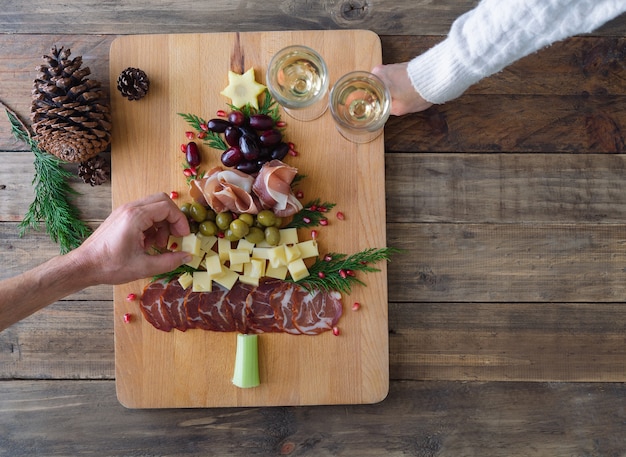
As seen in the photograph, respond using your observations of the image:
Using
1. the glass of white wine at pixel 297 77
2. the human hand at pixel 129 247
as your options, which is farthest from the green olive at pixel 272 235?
the glass of white wine at pixel 297 77

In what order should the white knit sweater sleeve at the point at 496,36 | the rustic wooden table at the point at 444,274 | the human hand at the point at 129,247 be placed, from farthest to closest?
the rustic wooden table at the point at 444,274 < the human hand at the point at 129,247 < the white knit sweater sleeve at the point at 496,36

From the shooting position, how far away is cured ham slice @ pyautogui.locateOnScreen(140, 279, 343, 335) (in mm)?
1436

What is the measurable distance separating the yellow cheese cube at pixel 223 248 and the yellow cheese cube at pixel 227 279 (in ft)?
0.12

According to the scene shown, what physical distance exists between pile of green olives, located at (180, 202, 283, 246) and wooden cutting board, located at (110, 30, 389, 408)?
9cm

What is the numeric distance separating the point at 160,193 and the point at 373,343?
2.30 feet

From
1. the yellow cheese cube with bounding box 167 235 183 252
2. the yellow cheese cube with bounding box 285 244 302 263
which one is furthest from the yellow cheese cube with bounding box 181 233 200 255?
the yellow cheese cube with bounding box 285 244 302 263

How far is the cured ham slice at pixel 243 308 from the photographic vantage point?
144cm

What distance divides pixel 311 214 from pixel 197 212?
1.01 ft

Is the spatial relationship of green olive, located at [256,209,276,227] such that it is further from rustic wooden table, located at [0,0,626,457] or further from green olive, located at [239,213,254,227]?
rustic wooden table, located at [0,0,626,457]

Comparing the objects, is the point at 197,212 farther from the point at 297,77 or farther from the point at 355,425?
the point at 355,425

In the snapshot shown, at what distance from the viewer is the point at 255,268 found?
1.42 meters

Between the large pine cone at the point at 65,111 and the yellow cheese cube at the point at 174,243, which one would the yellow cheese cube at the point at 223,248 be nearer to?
the yellow cheese cube at the point at 174,243

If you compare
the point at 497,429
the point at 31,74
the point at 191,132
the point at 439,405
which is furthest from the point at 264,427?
the point at 31,74

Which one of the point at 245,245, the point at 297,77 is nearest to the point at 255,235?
the point at 245,245
